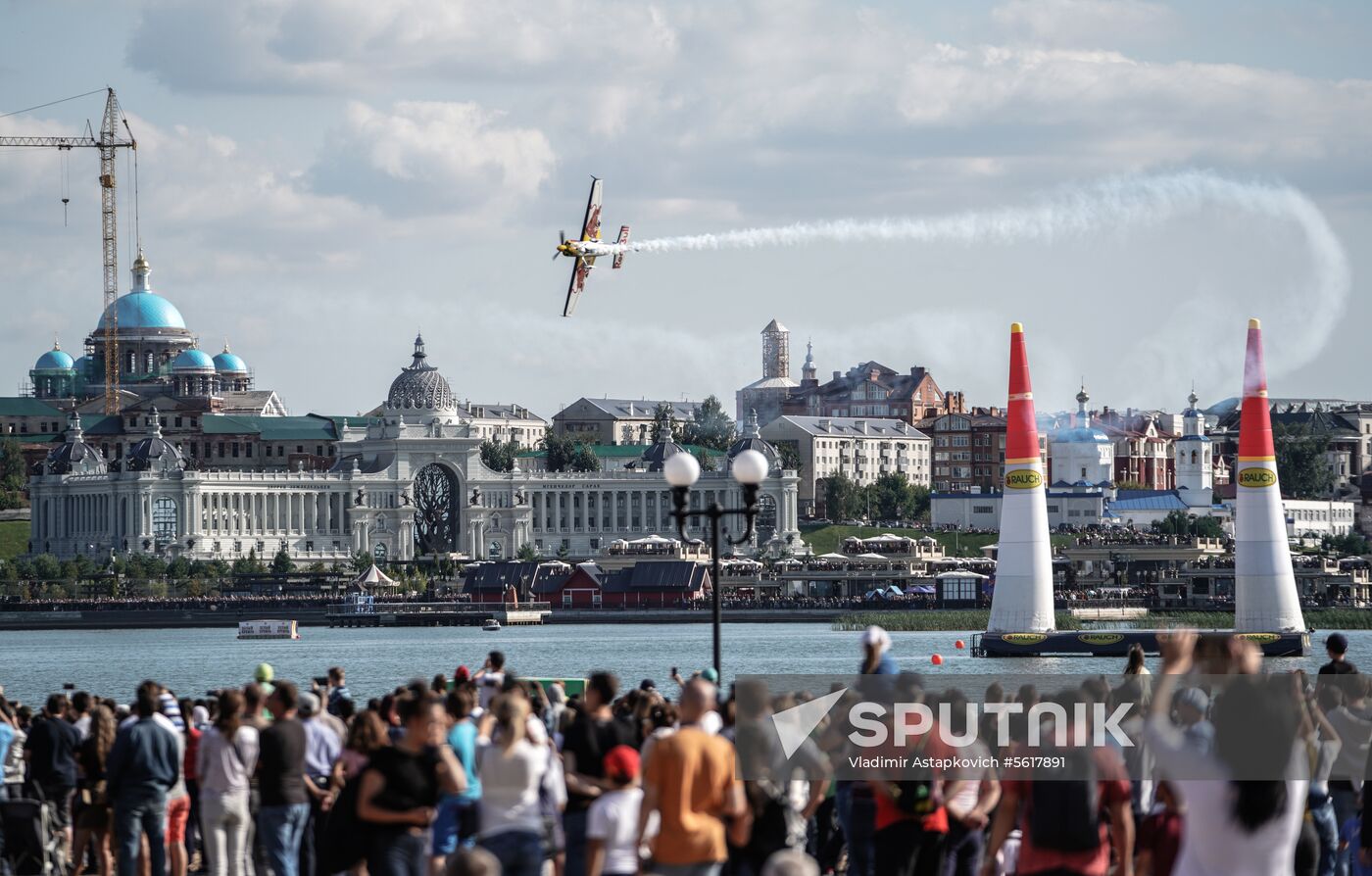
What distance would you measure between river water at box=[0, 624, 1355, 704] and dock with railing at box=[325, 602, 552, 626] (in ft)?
4.33

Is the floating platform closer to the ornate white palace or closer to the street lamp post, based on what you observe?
the street lamp post

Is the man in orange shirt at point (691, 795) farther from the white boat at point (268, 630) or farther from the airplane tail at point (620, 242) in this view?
the white boat at point (268, 630)

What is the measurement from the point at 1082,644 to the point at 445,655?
30409 mm

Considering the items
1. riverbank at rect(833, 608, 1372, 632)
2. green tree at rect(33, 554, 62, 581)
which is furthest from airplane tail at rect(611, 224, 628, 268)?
green tree at rect(33, 554, 62, 581)

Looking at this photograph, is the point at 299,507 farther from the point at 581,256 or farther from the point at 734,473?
the point at 734,473

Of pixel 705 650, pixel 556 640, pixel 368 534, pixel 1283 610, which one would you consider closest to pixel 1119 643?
pixel 1283 610

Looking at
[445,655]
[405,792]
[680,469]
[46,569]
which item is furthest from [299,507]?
[405,792]

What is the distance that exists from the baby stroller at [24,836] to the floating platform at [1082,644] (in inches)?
1900

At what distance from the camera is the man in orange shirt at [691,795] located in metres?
15.0

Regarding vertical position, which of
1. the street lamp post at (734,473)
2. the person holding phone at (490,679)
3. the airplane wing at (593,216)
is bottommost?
the person holding phone at (490,679)

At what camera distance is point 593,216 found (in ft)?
235

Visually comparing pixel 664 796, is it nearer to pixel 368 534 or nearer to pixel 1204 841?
pixel 1204 841

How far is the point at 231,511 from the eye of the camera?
19112cm

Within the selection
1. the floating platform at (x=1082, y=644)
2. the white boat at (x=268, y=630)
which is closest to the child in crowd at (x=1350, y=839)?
the floating platform at (x=1082, y=644)
